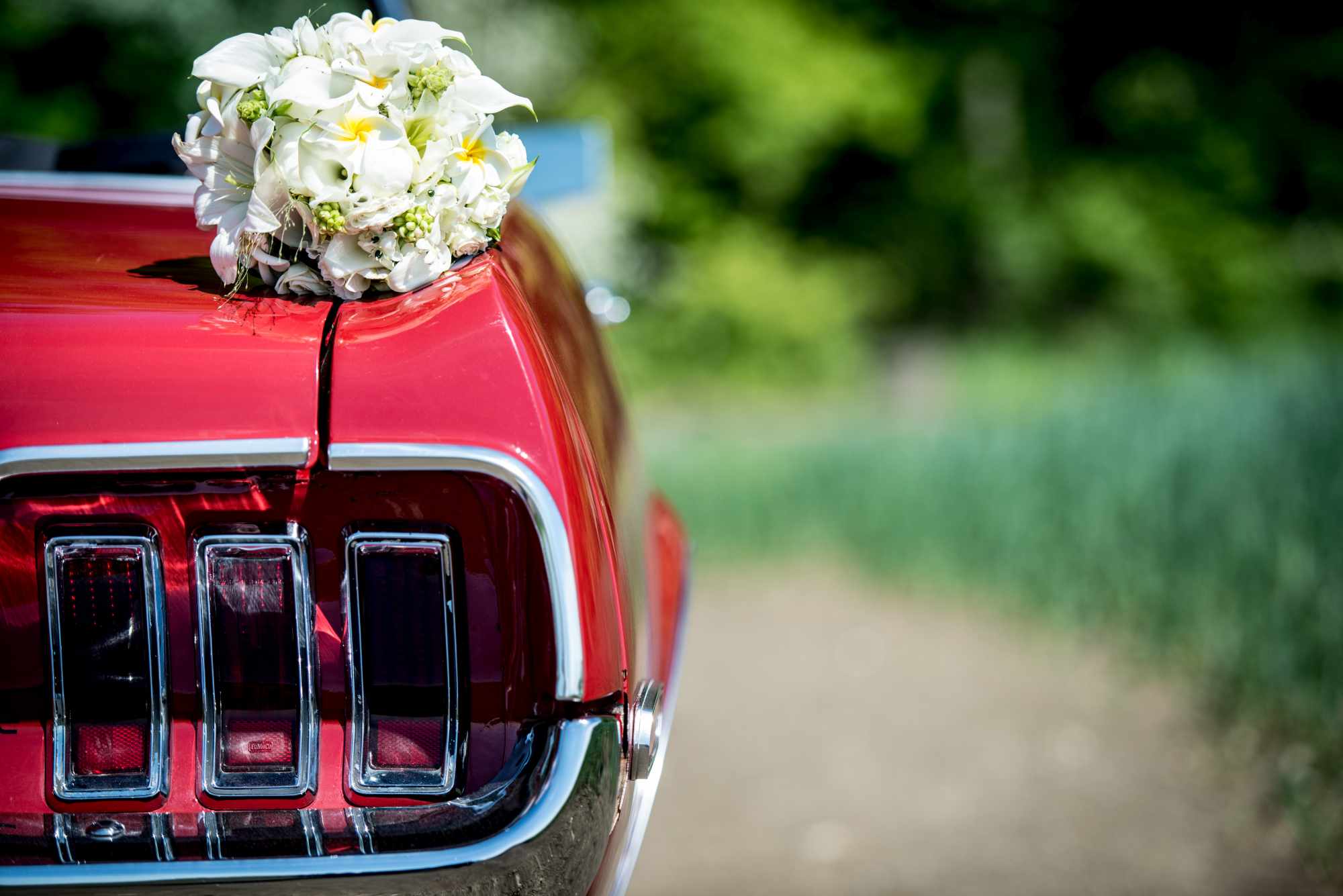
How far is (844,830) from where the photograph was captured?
323 centimetres

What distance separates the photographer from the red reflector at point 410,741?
1.47 m

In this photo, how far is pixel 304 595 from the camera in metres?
1.45

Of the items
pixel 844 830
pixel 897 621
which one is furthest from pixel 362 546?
pixel 897 621

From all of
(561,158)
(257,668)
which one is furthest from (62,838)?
(561,158)

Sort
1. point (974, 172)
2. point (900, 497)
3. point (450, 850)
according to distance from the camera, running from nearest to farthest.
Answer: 1. point (450, 850)
2. point (900, 497)
3. point (974, 172)

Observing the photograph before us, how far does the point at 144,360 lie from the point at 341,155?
1.16ft

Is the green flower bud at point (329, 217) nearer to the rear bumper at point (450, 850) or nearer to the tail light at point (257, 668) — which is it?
the tail light at point (257, 668)

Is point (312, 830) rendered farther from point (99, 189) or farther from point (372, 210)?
point (99, 189)

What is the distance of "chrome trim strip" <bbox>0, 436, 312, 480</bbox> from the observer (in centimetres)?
134

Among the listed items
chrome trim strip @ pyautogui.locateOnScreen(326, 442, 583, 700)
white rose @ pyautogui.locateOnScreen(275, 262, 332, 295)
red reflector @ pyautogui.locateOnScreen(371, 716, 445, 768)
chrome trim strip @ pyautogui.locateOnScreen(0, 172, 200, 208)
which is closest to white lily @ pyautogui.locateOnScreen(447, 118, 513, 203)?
white rose @ pyautogui.locateOnScreen(275, 262, 332, 295)

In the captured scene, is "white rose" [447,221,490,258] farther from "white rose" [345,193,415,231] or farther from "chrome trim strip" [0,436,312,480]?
"chrome trim strip" [0,436,312,480]

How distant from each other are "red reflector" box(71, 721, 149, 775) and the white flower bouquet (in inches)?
23.3

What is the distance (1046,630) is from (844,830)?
1.53 meters

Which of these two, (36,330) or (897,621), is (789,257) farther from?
(36,330)
